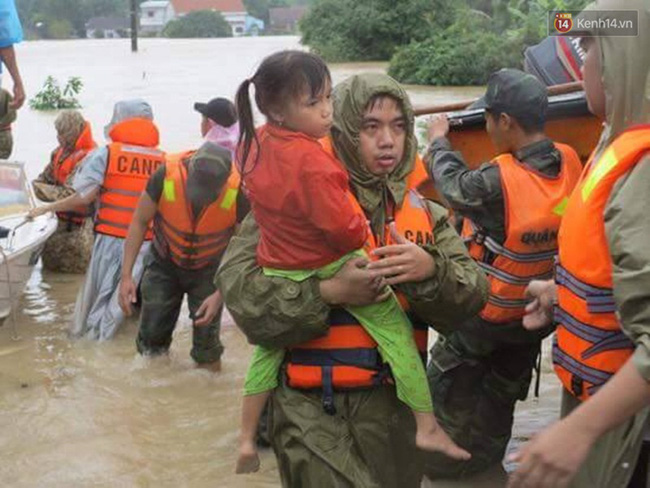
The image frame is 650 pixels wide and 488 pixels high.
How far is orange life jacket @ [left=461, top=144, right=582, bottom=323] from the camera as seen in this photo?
3883 mm

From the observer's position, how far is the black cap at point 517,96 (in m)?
3.94

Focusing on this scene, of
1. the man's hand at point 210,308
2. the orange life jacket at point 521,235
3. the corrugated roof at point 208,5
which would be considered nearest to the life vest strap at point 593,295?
the orange life jacket at point 521,235

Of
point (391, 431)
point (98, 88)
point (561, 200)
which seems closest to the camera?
point (391, 431)

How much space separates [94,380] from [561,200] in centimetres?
369

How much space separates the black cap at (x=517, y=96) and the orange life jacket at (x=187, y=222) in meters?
2.09

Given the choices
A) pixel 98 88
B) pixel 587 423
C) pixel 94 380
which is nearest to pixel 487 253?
pixel 587 423

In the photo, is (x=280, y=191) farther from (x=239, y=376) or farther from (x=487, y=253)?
(x=239, y=376)

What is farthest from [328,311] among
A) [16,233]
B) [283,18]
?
[283,18]

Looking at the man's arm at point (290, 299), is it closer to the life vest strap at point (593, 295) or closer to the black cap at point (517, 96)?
the life vest strap at point (593, 295)

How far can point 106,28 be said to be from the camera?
10631cm

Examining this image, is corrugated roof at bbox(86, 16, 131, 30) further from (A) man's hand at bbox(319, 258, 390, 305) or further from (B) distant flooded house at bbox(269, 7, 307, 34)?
(A) man's hand at bbox(319, 258, 390, 305)

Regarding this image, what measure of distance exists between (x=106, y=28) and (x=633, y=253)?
109 metres

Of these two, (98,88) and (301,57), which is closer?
(301,57)

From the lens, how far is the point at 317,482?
2840 millimetres
